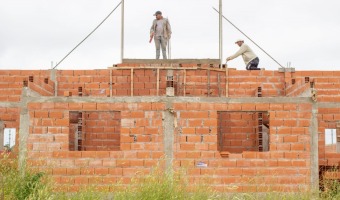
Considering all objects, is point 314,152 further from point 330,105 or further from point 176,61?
point 176,61

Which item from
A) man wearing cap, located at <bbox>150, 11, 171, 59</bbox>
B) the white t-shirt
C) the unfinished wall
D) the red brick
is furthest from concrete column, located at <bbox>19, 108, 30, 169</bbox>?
the white t-shirt

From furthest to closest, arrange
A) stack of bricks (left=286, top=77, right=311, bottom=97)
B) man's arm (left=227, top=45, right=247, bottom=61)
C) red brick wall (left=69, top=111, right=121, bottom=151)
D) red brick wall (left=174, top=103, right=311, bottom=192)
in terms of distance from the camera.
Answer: man's arm (left=227, top=45, right=247, bottom=61) → red brick wall (left=69, top=111, right=121, bottom=151) → stack of bricks (left=286, top=77, right=311, bottom=97) → red brick wall (left=174, top=103, right=311, bottom=192)

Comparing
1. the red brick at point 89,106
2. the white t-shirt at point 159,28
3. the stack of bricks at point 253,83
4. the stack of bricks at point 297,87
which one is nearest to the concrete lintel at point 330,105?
the stack of bricks at point 297,87

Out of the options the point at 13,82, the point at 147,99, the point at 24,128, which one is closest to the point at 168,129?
the point at 147,99

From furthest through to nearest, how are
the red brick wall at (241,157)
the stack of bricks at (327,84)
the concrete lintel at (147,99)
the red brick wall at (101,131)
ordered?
the stack of bricks at (327,84), the red brick wall at (101,131), the concrete lintel at (147,99), the red brick wall at (241,157)

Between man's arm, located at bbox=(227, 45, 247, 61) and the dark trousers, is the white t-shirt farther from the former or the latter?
the dark trousers

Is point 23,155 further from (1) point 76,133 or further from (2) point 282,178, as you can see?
(2) point 282,178

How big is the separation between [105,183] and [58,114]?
1.42 m

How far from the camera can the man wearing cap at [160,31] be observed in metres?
12.2

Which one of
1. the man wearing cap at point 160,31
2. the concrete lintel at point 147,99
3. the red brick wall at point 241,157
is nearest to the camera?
the red brick wall at point 241,157

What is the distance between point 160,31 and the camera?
12.2 meters

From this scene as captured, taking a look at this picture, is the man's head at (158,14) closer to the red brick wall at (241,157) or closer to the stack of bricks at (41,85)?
the stack of bricks at (41,85)

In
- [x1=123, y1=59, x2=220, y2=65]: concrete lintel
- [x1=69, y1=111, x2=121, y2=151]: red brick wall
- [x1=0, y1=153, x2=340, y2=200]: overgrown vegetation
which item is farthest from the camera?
[x1=123, y1=59, x2=220, y2=65]: concrete lintel

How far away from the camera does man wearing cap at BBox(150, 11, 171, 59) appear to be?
12180mm
